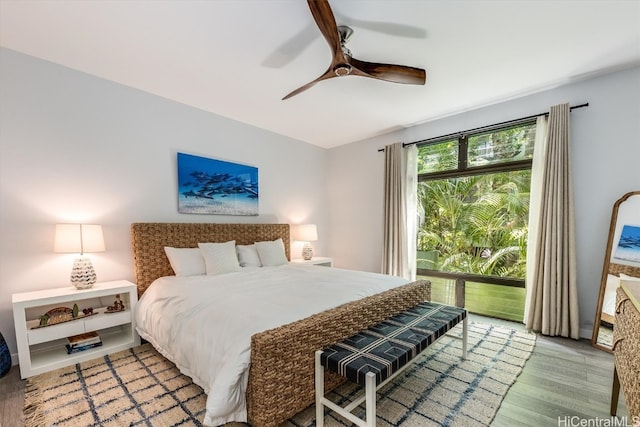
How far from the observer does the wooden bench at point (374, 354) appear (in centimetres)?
139

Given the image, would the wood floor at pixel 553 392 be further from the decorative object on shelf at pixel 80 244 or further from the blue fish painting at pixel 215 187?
the blue fish painting at pixel 215 187

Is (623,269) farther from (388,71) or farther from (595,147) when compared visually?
(388,71)

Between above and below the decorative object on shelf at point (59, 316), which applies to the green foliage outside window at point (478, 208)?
above

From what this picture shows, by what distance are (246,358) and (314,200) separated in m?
3.59

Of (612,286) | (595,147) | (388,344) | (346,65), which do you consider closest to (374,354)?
(388,344)

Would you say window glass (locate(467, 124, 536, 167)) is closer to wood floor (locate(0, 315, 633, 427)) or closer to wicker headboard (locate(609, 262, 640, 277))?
wicker headboard (locate(609, 262, 640, 277))

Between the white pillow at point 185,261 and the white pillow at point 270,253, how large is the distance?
79 cm

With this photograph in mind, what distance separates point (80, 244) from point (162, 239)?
73 cm

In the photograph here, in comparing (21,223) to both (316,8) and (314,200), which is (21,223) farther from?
(314,200)

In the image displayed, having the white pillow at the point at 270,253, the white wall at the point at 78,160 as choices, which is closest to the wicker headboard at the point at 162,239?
the white wall at the point at 78,160

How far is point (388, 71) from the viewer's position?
2061 mm

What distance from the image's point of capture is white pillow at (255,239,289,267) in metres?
3.55

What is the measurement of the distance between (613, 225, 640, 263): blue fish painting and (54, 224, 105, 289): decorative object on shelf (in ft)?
15.5

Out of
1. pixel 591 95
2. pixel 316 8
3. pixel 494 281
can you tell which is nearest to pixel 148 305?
pixel 316 8
